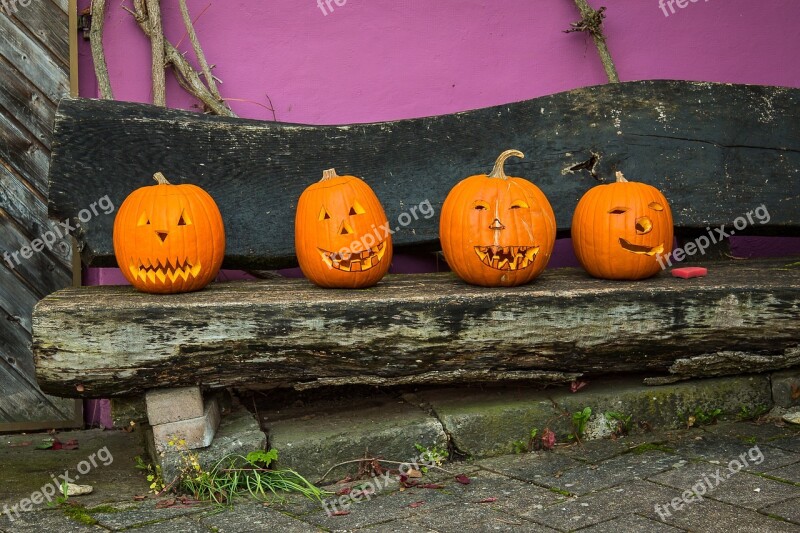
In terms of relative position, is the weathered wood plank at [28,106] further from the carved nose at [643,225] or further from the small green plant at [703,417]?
the small green plant at [703,417]

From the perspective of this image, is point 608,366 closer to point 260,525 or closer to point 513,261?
point 513,261

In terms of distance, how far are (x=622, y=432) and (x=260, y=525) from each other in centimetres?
158

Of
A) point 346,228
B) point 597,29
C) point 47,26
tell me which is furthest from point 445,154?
point 47,26

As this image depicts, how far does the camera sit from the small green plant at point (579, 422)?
349cm

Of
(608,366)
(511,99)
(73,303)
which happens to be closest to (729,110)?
(511,99)

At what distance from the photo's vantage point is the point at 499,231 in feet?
10.8

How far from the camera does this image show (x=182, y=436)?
3088mm

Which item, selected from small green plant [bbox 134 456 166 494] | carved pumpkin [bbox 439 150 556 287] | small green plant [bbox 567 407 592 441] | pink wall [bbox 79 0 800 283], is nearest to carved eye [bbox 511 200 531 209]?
carved pumpkin [bbox 439 150 556 287]

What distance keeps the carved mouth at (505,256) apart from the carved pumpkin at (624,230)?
340mm

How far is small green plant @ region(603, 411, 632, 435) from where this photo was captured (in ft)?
11.6

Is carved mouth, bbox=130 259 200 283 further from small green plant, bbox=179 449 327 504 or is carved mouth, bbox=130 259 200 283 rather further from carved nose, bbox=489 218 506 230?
carved nose, bbox=489 218 506 230

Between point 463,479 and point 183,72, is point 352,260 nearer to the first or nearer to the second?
point 463,479

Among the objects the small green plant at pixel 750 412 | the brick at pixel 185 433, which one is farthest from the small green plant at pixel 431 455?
the small green plant at pixel 750 412

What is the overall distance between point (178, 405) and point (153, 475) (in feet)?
1.07
